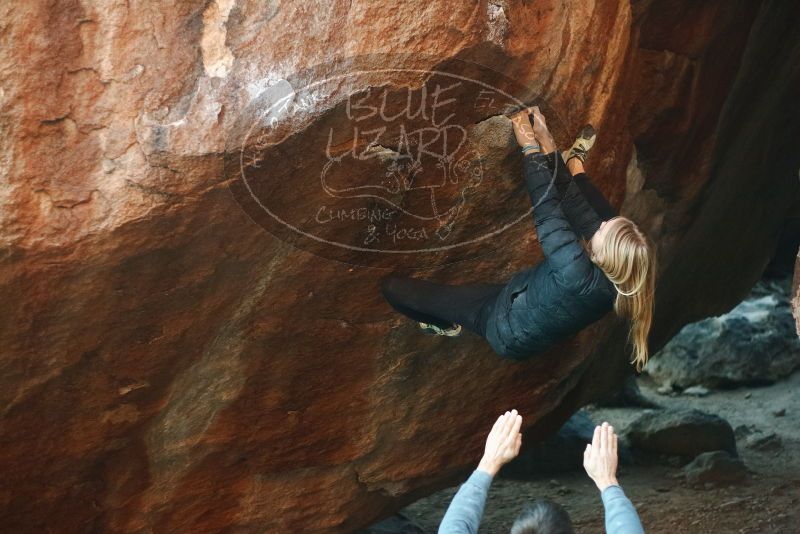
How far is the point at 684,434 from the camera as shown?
22.4ft

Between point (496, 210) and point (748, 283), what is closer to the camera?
point (496, 210)

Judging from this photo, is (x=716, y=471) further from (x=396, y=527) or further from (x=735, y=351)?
(x=735, y=351)

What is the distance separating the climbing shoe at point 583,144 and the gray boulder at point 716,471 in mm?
3191

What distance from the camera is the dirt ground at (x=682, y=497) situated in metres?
5.49

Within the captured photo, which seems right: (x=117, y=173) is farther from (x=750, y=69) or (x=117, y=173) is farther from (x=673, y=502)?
(x=673, y=502)

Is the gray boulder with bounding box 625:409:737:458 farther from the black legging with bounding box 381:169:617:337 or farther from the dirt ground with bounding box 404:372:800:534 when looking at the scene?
the black legging with bounding box 381:169:617:337

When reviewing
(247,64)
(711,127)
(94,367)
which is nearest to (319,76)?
(247,64)

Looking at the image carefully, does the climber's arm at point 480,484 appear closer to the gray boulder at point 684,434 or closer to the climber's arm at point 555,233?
the climber's arm at point 555,233

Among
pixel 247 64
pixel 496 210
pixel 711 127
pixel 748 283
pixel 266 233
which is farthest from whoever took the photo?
pixel 748 283

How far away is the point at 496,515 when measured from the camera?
626 centimetres

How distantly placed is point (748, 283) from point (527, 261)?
12.3 feet

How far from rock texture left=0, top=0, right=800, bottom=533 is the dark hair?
128 cm

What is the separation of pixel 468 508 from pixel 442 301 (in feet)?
4.30

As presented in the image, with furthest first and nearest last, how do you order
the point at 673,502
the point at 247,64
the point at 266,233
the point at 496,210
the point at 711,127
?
1. the point at 673,502
2. the point at 711,127
3. the point at 496,210
4. the point at 266,233
5. the point at 247,64
